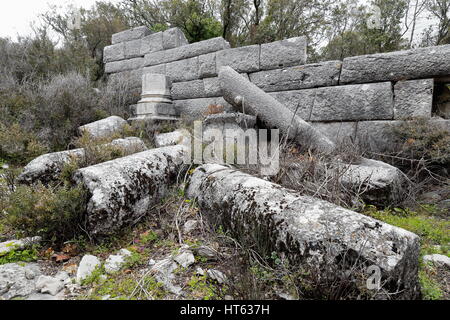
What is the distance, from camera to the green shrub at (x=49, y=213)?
211 centimetres

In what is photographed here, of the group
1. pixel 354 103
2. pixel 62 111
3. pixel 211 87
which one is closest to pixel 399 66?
pixel 354 103

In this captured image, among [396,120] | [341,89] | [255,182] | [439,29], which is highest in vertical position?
[439,29]

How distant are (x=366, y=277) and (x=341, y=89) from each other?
163 inches

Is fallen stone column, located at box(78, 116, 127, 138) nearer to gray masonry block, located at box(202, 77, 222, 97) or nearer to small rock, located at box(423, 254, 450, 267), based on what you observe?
gray masonry block, located at box(202, 77, 222, 97)

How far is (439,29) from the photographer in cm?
1041

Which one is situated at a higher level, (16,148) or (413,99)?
(413,99)

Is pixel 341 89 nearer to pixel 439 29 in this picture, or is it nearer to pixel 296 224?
pixel 296 224

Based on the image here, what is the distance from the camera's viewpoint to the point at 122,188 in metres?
2.34

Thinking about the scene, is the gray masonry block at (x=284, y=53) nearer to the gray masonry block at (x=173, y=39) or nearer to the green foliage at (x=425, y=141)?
the green foliage at (x=425, y=141)

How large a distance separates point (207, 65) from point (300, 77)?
2.30m

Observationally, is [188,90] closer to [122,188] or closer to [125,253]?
[122,188]

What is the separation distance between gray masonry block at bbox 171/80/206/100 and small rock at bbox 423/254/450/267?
542 cm

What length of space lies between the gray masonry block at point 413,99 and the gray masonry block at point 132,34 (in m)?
6.48
